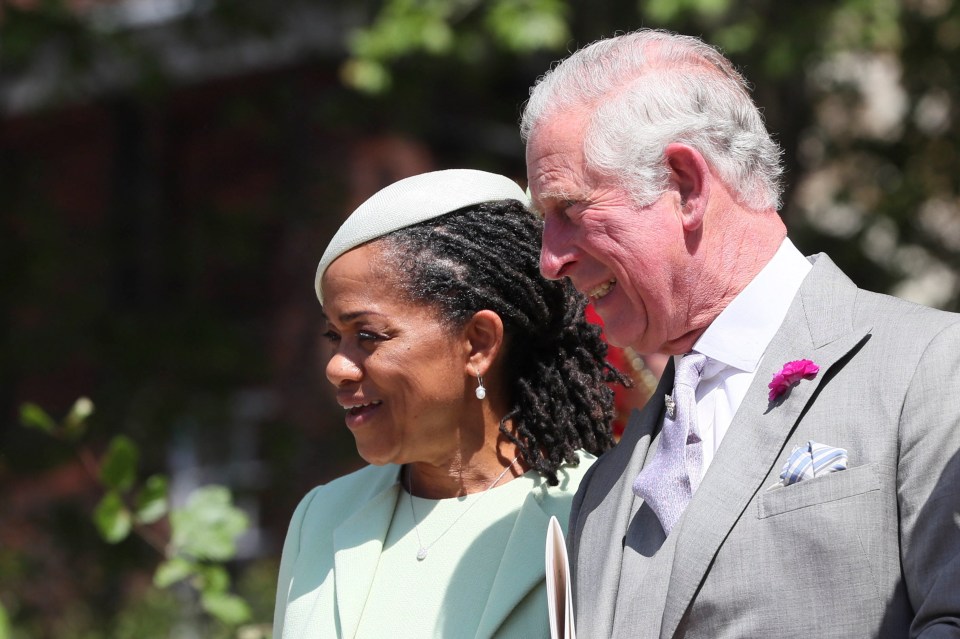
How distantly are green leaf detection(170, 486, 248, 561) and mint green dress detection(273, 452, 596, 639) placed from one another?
27.2 inches

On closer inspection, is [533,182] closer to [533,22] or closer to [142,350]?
[533,22]

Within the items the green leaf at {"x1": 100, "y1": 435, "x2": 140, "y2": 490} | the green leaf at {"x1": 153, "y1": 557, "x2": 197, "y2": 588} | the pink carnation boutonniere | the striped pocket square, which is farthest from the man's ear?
the green leaf at {"x1": 100, "y1": 435, "x2": 140, "y2": 490}

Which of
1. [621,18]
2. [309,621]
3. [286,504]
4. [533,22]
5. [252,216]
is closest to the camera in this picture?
[309,621]

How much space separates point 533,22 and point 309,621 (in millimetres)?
3751

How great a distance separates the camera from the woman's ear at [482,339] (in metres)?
2.80

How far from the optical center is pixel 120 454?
3.80 metres

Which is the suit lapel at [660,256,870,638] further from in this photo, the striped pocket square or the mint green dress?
the mint green dress

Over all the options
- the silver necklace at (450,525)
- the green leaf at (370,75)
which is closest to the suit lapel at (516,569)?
the silver necklace at (450,525)

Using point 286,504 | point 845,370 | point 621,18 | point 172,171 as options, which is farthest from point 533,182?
point 172,171

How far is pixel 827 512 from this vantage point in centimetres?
202

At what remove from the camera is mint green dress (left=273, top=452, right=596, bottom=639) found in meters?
2.66

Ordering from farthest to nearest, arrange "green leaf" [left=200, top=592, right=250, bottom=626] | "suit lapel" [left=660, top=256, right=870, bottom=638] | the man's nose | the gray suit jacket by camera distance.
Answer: "green leaf" [left=200, top=592, right=250, bottom=626]
the man's nose
"suit lapel" [left=660, top=256, right=870, bottom=638]
the gray suit jacket

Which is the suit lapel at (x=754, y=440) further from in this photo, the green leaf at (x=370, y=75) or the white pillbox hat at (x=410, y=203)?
the green leaf at (x=370, y=75)

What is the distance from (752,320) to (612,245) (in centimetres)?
28
